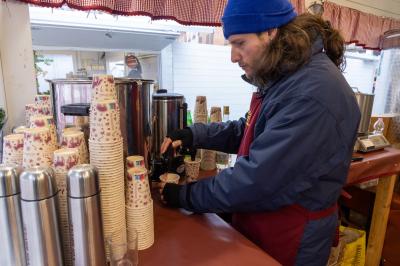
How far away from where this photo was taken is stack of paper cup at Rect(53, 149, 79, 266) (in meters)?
0.60

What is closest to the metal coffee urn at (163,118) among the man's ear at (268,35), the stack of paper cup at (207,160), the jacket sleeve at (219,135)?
the jacket sleeve at (219,135)

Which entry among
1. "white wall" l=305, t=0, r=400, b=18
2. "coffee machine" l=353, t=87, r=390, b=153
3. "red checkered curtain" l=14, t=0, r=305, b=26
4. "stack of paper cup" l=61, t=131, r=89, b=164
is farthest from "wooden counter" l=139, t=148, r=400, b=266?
"white wall" l=305, t=0, r=400, b=18

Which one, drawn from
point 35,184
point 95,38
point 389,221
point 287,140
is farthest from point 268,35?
point 389,221

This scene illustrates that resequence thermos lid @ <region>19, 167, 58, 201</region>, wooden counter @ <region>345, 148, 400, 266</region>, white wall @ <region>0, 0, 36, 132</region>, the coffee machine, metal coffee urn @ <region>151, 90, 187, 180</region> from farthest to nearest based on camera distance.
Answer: the coffee machine → wooden counter @ <region>345, 148, 400, 266</region> → metal coffee urn @ <region>151, 90, 187, 180</region> → white wall @ <region>0, 0, 36, 132</region> → thermos lid @ <region>19, 167, 58, 201</region>

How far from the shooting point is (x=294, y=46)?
0.77 metres

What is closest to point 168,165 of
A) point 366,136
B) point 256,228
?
point 256,228

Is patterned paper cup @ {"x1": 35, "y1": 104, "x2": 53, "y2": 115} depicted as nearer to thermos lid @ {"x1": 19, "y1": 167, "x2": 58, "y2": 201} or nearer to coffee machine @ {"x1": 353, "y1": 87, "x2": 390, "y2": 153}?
thermos lid @ {"x1": 19, "y1": 167, "x2": 58, "y2": 201}

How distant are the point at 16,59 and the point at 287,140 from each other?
1089 mm

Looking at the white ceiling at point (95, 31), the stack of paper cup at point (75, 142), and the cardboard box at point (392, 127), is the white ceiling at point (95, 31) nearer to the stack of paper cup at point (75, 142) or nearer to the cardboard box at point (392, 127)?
the stack of paper cup at point (75, 142)

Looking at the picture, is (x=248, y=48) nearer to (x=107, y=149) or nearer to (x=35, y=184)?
(x=107, y=149)

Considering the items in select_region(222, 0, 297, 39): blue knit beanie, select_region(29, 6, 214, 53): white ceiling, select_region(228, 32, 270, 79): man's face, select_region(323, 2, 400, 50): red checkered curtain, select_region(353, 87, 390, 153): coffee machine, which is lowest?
select_region(353, 87, 390, 153): coffee machine

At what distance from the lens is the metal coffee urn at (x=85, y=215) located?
52 cm

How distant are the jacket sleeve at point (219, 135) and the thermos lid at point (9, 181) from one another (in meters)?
0.70

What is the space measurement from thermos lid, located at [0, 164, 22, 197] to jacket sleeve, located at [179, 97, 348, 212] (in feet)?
1.61
